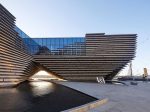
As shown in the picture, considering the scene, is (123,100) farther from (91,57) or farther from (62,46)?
(62,46)

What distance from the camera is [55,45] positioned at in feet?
193

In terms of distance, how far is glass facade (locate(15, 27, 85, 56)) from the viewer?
186 feet

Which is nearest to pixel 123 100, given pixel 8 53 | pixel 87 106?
pixel 87 106

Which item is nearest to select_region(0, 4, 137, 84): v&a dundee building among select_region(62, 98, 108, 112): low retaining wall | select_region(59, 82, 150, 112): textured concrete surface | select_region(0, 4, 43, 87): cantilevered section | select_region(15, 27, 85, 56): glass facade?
select_region(15, 27, 85, 56): glass facade

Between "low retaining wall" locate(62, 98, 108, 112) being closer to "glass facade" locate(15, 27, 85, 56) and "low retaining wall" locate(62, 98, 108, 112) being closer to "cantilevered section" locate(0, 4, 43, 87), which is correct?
"cantilevered section" locate(0, 4, 43, 87)

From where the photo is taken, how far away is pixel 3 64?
1067 inches

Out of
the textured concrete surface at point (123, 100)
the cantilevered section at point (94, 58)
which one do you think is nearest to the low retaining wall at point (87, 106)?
the textured concrete surface at point (123, 100)

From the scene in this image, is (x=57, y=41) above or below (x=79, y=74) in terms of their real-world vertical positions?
above

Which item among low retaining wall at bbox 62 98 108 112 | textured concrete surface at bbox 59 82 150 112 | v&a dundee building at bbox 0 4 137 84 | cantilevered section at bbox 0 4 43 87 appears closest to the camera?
low retaining wall at bbox 62 98 108 112

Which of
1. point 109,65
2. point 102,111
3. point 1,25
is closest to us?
point 102,111

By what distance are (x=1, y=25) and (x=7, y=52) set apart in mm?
3656

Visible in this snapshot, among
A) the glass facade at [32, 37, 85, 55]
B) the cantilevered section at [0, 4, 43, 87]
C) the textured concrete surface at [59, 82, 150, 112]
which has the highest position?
the glass facade at [32, 37, 85, 55]

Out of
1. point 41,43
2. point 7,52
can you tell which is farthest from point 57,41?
point 7,52

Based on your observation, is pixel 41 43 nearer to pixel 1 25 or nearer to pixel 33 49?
pixel 33 49
